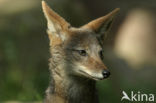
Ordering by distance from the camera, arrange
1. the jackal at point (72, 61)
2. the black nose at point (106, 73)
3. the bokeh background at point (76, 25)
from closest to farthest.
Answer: the black nose at point (106, 73)
the jackal at point (72, 61)
the bokeh background at point (76, 25)


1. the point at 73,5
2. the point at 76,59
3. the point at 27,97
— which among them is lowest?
the point at 27,97

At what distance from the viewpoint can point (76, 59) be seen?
23.1ft

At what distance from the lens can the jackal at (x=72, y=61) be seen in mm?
7016

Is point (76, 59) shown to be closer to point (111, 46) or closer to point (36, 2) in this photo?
point (36, 2)

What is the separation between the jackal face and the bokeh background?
6.64ft

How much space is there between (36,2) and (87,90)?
Result: 17.1ft

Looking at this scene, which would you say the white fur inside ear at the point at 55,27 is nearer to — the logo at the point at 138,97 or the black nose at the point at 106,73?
the black nose at the point at 106,73

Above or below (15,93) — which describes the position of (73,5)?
above

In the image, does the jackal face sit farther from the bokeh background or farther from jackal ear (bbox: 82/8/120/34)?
the bokeh background

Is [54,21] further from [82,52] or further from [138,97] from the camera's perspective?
[138,97]

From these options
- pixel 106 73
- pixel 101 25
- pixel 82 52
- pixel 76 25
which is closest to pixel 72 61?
pixel 82 52

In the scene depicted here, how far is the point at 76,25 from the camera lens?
492 inches

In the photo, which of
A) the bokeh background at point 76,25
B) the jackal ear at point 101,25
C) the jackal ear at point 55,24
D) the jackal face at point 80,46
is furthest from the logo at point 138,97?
the jackal ear at point 55,24

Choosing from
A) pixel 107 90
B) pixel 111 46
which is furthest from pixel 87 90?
pixel 111 46
